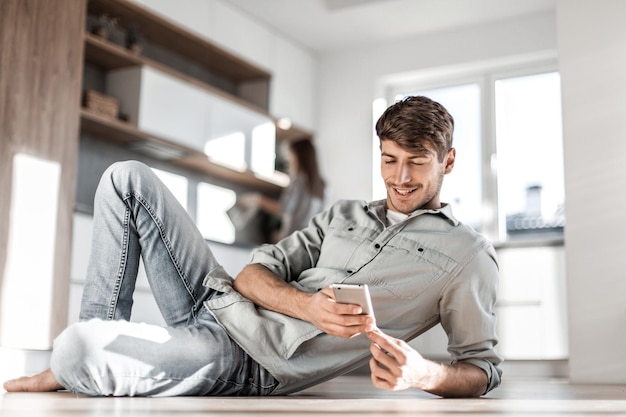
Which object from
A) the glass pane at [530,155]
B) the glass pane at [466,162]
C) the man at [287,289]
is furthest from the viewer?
the glass pane at [466,162]

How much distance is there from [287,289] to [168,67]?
13.8 feet

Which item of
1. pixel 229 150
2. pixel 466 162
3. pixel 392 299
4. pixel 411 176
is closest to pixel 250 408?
pixel 392 299

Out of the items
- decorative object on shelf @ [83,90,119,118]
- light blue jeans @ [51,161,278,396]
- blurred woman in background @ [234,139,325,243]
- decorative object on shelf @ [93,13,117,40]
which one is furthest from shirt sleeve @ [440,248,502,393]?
decorative object on shelf @ [93,13,117,40]

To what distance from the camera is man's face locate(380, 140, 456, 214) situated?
2.02 m

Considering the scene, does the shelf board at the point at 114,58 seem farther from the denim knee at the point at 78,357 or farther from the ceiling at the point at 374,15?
the denim knee at the point at 78,357

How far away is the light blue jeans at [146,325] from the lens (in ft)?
5.83

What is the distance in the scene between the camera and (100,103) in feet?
15.8

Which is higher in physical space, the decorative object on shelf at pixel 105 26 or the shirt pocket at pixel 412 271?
the decorative object on shelf at pixel 105 26

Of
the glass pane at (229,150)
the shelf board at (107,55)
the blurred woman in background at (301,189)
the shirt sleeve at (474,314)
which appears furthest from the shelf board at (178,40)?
the shirt sleeve at (474,314)

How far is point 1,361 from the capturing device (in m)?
3.98

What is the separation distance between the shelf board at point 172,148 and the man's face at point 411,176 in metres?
3.01

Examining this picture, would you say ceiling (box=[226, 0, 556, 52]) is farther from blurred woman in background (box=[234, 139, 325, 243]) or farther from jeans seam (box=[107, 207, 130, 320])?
jeans seam (box=[107, 207, 130, 320])

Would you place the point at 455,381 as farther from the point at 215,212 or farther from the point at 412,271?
the point at 215,212

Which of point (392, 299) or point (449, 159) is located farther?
point (449, 159)
